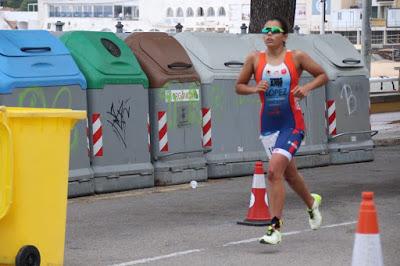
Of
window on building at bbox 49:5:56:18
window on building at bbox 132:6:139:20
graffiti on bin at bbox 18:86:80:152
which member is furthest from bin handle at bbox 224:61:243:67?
window on building at bbox 132:6:139:20

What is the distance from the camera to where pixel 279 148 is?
31.6ft

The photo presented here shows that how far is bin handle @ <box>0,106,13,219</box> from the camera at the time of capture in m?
7.61

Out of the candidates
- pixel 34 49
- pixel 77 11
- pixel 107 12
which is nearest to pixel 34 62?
pixel 34 49

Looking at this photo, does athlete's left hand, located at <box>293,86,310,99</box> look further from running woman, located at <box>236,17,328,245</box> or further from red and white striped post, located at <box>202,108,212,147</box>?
red and white striped post, located at <box>202,108,212,147</box>

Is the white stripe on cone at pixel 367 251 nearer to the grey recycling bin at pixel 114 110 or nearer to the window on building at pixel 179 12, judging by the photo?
the grey recycling bin at pixel 114 110

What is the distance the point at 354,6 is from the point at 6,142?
380 feet

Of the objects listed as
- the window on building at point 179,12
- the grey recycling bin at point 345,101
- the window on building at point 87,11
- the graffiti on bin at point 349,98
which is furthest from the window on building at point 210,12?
the graffiti on bin at point 349,98

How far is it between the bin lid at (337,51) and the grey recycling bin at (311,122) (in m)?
0.22

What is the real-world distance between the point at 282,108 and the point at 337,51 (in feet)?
25.5

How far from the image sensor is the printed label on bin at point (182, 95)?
1436 centimetres

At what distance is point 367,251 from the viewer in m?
6.32

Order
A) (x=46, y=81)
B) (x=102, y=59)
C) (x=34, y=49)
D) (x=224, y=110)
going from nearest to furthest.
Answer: (x=46, y=81) < (x=34, y=49) < (x=102, y=59) < (x=224, y=110)

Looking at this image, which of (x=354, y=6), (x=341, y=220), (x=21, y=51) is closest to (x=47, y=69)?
(x=21, y=51)

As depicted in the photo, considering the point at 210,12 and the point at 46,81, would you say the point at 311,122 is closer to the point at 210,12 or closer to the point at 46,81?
the point at 46,81
